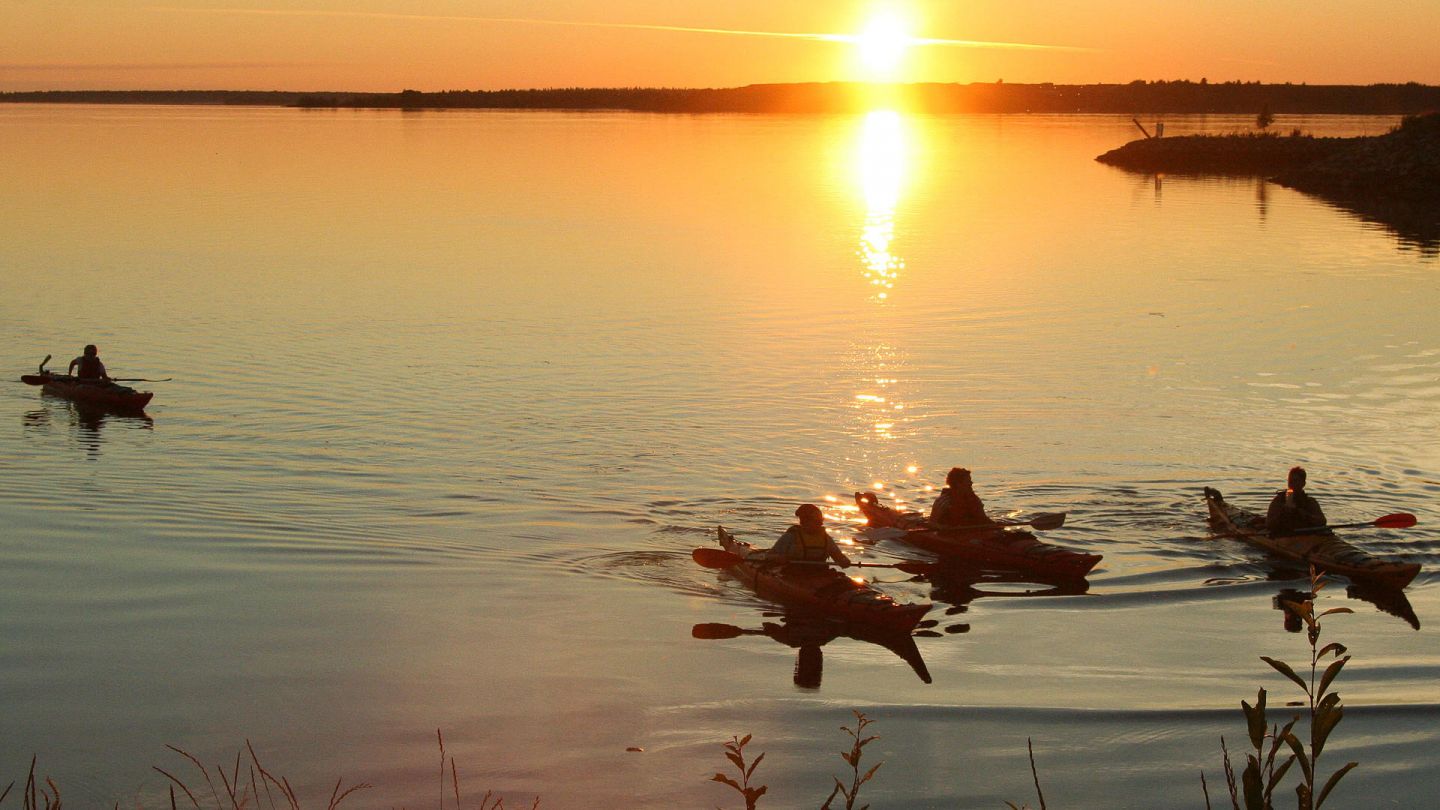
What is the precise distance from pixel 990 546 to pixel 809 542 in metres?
3.78

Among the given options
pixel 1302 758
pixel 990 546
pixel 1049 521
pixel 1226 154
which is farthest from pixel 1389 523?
pixel 1226 154

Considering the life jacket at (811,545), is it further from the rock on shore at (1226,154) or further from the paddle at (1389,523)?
the rock on shore at (1226,154)

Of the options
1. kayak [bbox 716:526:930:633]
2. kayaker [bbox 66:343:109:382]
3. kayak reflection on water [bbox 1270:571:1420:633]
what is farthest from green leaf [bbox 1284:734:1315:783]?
kayaker [bbox 66:343:109:382]

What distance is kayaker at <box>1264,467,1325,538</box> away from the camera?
22.8 m

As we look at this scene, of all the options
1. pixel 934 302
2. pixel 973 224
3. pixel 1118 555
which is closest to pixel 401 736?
pixel 1118 555

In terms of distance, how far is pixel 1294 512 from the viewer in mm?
22953

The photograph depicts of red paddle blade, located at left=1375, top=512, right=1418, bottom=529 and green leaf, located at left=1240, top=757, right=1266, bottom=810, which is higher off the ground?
red paddle blade, located at left=1375, top=512, right=1418, bottom=529

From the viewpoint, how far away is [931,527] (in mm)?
23875

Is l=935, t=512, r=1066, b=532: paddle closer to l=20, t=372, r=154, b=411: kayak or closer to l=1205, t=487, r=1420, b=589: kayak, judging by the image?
l=1205, t=487, r=1420, b=589: kayak

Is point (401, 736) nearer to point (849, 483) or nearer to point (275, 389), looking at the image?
point (849, 483)

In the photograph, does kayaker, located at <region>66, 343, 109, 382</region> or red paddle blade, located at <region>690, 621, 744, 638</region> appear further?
kayaker, located at <region>66, 343, 109, 382</region>

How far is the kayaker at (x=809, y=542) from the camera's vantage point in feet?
68.3

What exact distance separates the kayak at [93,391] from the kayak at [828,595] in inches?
679

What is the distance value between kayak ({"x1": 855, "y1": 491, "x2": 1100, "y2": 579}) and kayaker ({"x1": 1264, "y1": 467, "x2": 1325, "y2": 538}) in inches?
125
